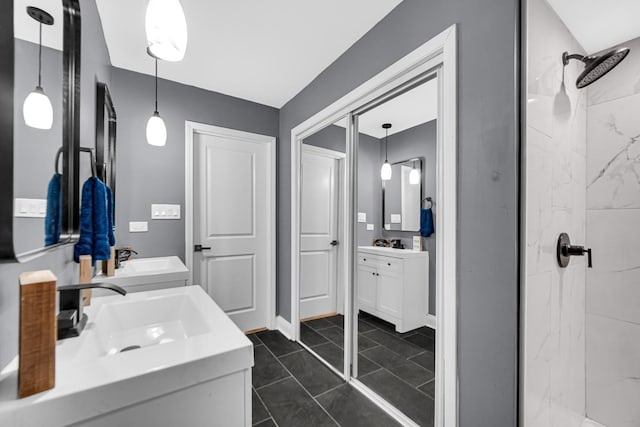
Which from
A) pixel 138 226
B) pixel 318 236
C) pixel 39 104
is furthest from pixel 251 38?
pixel 138 226

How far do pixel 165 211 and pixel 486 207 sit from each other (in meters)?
2.51

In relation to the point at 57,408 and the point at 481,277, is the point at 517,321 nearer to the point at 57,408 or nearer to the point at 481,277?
Result: the point at 481,277

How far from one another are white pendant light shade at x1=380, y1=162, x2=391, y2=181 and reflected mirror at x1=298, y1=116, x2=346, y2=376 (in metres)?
0.34

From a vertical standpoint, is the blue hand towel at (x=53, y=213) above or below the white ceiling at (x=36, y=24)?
below

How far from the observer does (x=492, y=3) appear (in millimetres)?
1109

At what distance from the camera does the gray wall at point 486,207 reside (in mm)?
1058

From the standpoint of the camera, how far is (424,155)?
1.59 m

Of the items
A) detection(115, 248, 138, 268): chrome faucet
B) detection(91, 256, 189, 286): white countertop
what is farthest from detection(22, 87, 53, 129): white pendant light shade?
detection(115, 248, 138, 268): chrome faucet

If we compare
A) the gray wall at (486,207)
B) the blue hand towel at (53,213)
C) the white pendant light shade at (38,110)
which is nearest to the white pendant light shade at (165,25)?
the white pendant light shade at (38,110)

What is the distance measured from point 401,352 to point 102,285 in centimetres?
174

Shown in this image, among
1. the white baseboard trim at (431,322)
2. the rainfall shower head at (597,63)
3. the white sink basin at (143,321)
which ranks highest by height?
the rainfall shower head at (597,63)

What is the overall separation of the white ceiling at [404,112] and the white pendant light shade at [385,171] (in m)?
0.21

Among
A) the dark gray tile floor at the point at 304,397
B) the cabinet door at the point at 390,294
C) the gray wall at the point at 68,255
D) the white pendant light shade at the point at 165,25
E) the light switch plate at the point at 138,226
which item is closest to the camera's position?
the gray wall at the point at 68,255

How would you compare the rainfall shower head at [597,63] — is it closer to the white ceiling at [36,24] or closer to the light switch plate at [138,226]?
the white ceiling at [36,24]
